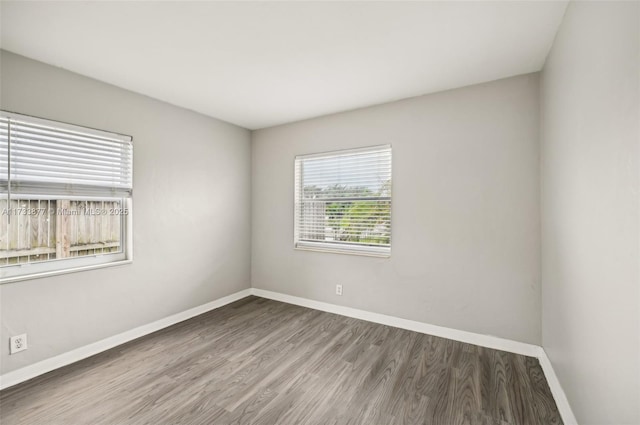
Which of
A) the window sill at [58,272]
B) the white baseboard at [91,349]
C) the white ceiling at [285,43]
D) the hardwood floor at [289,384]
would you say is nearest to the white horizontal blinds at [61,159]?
the white ceiling at [285,43]

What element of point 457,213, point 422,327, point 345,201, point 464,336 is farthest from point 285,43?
point 464,336

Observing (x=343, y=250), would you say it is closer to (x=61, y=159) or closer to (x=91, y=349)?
(x=91, y=349)

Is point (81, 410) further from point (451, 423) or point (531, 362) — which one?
point (531, 362)

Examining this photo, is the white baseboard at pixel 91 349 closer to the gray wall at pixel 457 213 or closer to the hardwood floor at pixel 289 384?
the hardwood floor at pixel 289 384

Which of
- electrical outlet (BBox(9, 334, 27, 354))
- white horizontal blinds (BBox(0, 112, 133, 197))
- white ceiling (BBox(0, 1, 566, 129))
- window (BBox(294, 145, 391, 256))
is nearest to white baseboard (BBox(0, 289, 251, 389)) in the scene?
electrical outlet (BBox(9, 334, 27, 354))

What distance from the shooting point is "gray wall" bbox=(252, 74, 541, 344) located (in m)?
2.47

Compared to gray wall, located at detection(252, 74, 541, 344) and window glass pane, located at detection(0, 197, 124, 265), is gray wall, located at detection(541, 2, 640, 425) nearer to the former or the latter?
gray wall, located at detection(252, 74, 541, 344)

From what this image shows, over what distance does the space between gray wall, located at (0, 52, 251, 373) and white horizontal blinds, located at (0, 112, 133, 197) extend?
0.10 meters

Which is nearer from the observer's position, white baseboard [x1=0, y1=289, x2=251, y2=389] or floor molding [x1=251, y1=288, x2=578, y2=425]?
floor molding [x1=251, y1=288, x2=578, y2=425]

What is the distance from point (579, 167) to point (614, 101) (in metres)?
0.50

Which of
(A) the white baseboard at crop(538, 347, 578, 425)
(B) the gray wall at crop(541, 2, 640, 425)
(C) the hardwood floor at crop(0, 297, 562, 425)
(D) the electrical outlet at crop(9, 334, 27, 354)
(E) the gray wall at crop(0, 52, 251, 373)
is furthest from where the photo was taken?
(E) the gray wall at crop(0, 52, 251, 373)

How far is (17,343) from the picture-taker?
6.87ft

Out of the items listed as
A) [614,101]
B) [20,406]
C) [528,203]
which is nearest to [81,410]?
[20,406]

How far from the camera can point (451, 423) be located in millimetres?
1732
